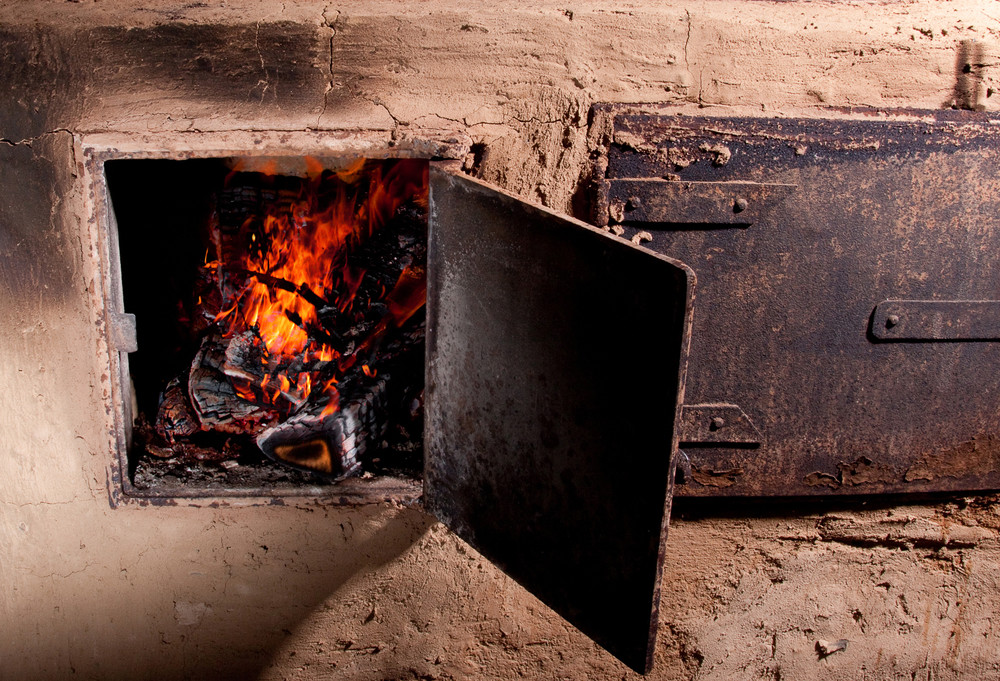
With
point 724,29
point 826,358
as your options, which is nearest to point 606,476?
point 826,358

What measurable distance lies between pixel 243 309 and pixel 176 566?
712mm

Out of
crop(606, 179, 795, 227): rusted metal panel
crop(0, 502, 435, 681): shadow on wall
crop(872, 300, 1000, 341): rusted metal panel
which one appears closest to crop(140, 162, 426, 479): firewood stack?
crop(0, 502, 435, 681): shadow on wall

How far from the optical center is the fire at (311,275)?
1.71 m

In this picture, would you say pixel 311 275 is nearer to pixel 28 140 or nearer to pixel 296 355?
pixel 296 355

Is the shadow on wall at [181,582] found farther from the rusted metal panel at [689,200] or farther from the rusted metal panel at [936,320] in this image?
the rusted metal panel at [936,320]

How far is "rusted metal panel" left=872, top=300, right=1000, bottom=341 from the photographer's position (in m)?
1.43

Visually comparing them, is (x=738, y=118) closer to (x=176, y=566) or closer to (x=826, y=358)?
(x=826, y=358)

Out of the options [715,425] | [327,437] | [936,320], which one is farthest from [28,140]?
[936,320]

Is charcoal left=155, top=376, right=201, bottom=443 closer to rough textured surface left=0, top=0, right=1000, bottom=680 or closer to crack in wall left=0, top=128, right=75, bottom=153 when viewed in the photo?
rough textured surface left=0, top=0, right=1000, bottom=680

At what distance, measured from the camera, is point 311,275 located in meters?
1.78

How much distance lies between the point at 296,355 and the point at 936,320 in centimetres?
166

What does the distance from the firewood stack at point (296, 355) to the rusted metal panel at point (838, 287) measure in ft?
2.19

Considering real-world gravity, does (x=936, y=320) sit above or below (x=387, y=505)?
above

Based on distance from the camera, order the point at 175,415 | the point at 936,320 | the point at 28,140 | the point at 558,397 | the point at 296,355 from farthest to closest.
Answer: the point at 296,355
the point at 175,415
the point at 936,320
the point at 28,140
the point at 558,397
